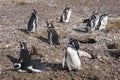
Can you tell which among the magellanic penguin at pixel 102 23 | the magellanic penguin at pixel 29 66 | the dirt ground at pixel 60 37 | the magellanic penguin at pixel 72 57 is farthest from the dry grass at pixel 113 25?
the magellanic penguin at pixel 29 66

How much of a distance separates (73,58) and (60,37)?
3.57 m

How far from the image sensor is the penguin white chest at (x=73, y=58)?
9336 mm

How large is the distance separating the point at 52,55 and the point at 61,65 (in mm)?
868

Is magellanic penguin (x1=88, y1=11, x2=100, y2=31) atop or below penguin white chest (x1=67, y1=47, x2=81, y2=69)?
atop

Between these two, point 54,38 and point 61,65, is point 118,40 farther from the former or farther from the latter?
point 61,65

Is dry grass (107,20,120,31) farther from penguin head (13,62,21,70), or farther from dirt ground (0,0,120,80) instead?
penguin head (13,62,21,70)

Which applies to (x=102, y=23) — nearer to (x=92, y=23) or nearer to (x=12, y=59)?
(x=92, y=23)

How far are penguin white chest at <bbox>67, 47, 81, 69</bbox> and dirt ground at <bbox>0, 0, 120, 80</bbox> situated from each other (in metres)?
0.21

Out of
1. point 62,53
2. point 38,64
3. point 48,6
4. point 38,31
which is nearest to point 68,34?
point 38,31

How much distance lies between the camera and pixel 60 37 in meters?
12.8

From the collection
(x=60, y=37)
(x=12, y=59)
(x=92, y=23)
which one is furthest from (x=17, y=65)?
(x=92, y=23)

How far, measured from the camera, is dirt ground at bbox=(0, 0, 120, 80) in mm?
9430

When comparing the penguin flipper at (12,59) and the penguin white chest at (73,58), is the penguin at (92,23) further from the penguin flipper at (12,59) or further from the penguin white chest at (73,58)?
the penguin white chest at (73,58)

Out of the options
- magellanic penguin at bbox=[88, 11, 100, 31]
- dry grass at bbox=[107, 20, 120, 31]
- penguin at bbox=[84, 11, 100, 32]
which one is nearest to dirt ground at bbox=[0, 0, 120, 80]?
dry grass at bbox=[107, 20, 120, 31]
